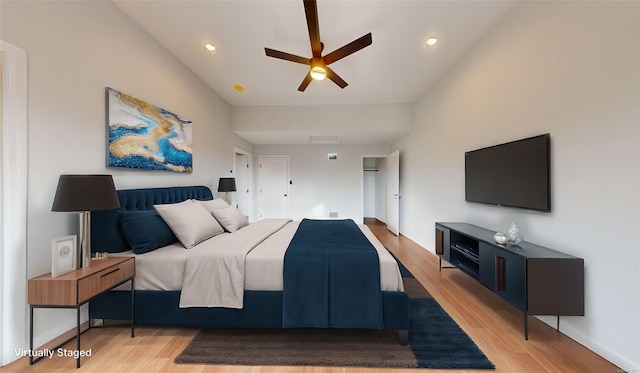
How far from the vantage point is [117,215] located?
1.91m

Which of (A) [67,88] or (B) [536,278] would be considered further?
(A) [67,88]

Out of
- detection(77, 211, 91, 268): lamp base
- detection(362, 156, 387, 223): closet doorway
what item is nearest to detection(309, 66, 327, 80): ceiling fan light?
detection(77, 211, 91, 268): lamp base

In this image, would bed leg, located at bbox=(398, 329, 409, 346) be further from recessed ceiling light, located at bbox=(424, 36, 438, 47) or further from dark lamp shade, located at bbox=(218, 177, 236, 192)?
dark lamp shade, located at bbox=(218, 177, 236, 192)

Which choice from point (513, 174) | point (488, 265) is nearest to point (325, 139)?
point (513, 174)

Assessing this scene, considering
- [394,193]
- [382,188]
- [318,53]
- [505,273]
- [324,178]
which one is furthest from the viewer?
[382,188]

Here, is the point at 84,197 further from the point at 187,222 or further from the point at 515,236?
the point at 515,236

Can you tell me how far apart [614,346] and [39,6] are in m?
4.46

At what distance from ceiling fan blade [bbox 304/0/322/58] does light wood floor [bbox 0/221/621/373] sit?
8.27 feet

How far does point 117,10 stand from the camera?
220cm

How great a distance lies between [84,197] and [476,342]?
2934 mm

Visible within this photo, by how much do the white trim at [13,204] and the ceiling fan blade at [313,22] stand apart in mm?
1945

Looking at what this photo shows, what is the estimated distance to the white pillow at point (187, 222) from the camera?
205cm

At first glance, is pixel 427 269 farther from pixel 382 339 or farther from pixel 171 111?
pixel 171 111

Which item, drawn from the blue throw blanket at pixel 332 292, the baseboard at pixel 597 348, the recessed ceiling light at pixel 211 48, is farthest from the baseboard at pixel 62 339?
the baseboard at pixel 597 348
